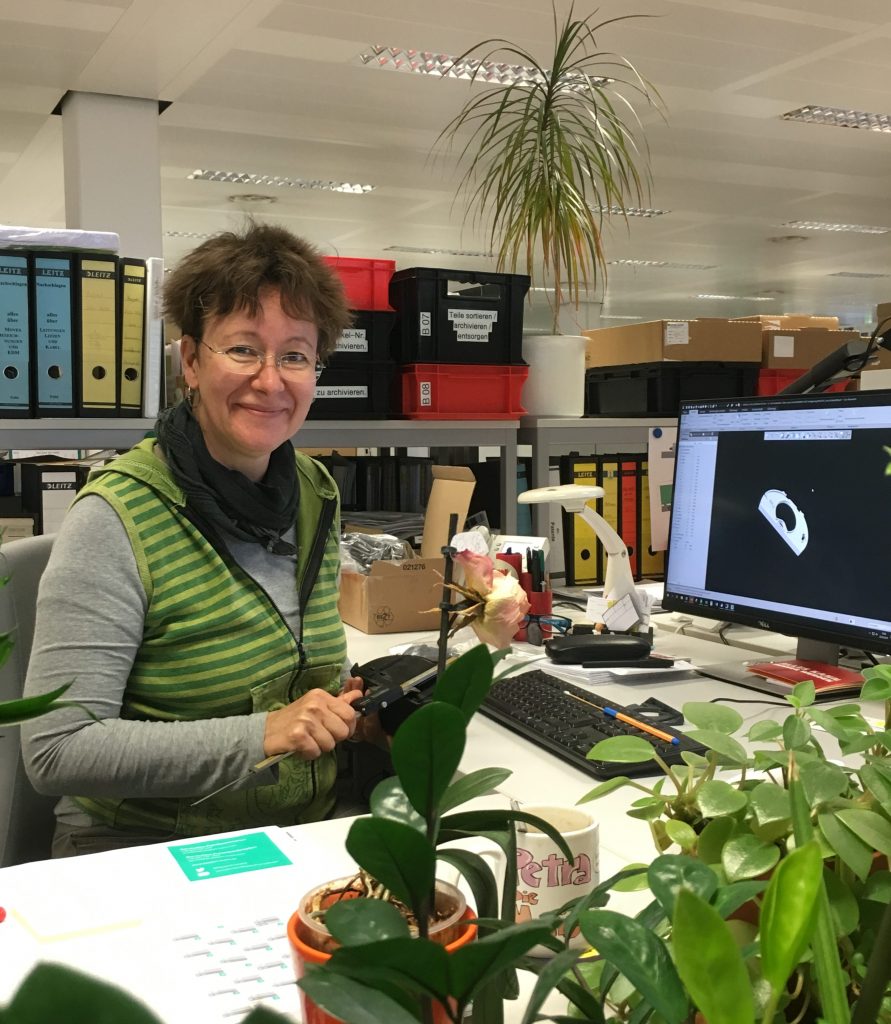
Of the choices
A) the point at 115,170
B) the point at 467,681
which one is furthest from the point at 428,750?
the point at 115,170

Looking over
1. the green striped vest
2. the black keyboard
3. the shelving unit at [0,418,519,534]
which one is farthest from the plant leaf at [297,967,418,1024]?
the shelving unit at [0,418,519,534]

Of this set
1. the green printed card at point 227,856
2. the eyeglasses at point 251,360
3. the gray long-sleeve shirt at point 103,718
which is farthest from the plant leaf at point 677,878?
the eyeglasses at point 251,360

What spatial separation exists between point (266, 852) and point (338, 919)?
0.74m

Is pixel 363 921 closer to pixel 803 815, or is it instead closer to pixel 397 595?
pixel 803 815

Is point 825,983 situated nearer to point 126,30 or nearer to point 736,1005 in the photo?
point 736,1005

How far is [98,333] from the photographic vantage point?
2.24m

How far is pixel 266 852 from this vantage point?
0.99 meters

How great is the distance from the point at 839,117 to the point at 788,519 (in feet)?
17.1

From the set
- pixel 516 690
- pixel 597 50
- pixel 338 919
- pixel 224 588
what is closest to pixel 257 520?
pixel 224 588

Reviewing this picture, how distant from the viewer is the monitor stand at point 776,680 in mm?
1562

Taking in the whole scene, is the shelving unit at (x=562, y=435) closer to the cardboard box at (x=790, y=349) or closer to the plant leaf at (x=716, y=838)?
the cardboard box at (x=790, y=349)

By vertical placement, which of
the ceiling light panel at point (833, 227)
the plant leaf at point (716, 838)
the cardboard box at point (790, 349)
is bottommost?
the plant leaf at point (716, 838)

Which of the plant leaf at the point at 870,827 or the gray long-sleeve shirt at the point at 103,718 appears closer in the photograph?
the plant leaf at the point at 870,827

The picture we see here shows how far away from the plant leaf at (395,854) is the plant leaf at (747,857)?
22 centimetres
